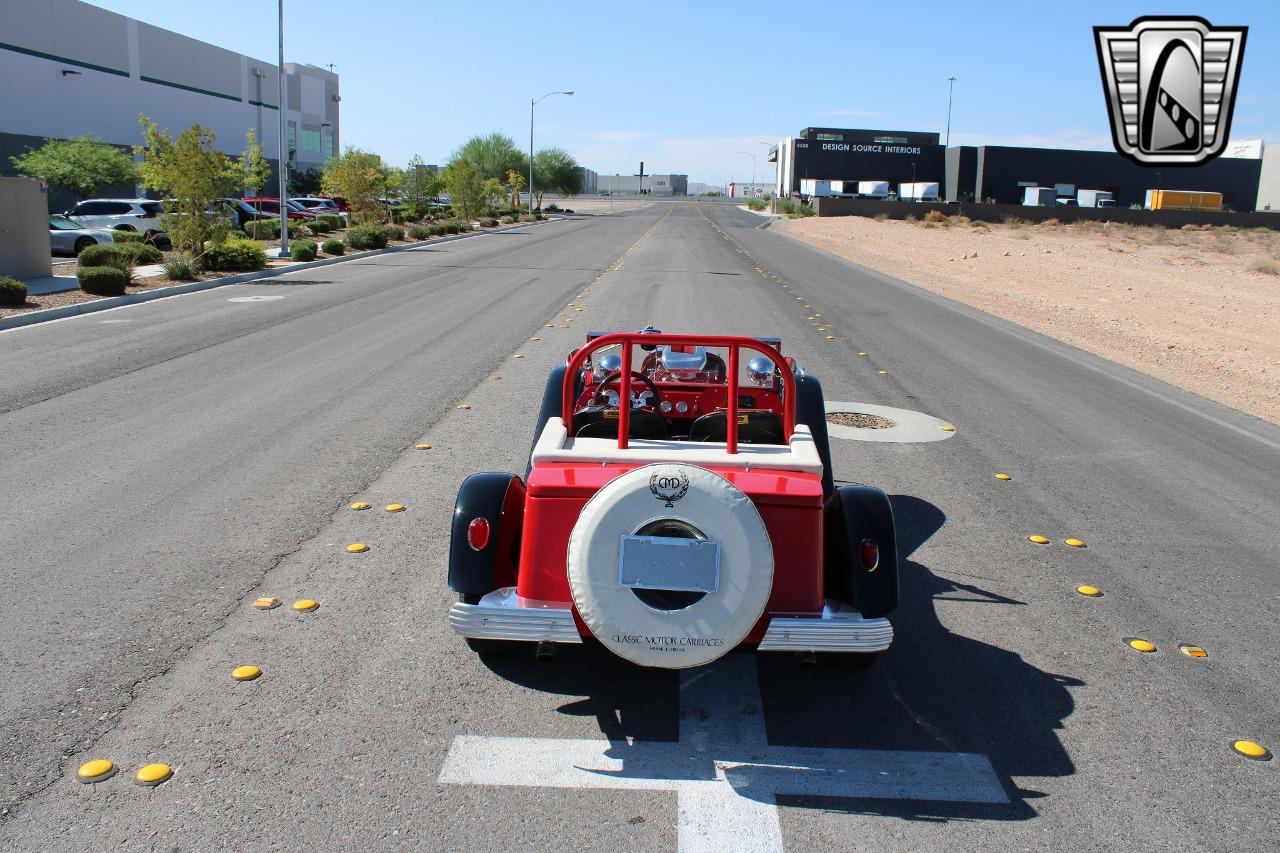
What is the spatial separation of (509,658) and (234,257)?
22.5 meters

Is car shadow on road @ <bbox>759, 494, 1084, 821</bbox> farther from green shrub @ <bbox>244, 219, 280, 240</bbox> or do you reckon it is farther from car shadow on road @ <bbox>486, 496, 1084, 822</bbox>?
green shrub @ <bbox>244, 219, 280, 240</bbox>

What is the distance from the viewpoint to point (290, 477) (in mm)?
7449

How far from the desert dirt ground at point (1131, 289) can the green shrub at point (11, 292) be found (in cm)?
1689

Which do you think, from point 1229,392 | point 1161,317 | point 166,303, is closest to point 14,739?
point 1229,392

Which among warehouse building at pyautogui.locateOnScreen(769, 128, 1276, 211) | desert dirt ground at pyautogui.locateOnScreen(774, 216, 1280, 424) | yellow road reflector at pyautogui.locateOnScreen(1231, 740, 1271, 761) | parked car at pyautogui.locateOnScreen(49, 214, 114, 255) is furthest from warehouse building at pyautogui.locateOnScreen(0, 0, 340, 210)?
warehouse building at pyautogui.locateOnScreen(769, 128, 1276, 211)

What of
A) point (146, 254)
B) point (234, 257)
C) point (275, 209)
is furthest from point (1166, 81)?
point (275, 209)

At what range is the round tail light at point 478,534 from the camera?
4.43 meters

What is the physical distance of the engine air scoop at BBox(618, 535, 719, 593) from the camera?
148 inches

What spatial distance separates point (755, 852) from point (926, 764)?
2.99ft

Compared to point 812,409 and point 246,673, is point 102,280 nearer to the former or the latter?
point 812,409

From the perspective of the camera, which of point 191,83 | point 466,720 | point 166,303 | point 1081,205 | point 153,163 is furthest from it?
point 1081,205

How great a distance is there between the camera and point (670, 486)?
3779 mm

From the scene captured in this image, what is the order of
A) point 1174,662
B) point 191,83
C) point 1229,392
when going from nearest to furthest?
point 1174,662 → point 1229,392 → point 191,83

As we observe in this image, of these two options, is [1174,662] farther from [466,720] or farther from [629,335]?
[466,720]
